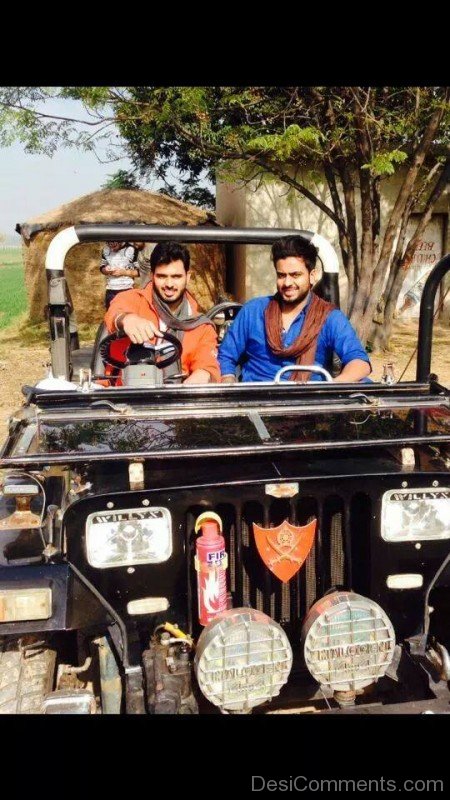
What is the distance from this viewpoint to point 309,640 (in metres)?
2.21

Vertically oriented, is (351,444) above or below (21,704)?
above

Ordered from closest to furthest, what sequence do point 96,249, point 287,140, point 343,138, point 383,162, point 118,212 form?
1. point 287,140
2. point 383,162
3. point 343,138
4. point 118,212
5. point 96,249

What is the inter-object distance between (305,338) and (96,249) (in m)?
12.4

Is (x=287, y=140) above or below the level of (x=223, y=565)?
above

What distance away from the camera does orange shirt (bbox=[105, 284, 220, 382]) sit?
4105 millimetres

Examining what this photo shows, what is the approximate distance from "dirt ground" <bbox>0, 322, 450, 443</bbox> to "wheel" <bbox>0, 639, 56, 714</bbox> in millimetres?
5524

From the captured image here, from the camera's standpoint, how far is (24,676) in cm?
227

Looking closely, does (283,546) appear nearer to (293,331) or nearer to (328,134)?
(293,331)

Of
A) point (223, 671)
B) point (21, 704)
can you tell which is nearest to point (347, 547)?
point (223, 671)

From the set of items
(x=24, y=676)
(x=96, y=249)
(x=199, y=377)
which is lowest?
(x=24, y=676)

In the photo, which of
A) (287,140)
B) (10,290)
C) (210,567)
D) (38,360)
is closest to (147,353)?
(210,567)

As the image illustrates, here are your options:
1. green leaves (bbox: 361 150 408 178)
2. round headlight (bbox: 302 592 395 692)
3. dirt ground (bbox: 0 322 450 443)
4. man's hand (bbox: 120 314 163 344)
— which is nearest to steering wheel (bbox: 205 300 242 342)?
man's hand (bbox: 120 314 163 344)
